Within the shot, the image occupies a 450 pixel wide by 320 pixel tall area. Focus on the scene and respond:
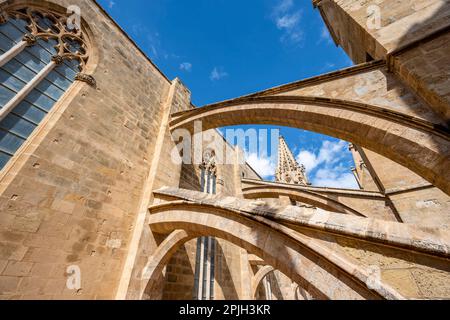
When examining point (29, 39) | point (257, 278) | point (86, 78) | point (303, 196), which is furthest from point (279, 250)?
point (303, 196)

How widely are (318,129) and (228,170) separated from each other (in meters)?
6.69

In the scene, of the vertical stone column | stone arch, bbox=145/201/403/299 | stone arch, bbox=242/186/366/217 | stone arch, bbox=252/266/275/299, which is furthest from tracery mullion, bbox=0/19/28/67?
stone arch, bbox=242/186/366/217

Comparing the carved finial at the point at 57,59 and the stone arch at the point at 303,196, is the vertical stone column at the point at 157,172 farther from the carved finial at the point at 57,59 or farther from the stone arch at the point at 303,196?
the stone arch at the point at 303,196

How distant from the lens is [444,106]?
7.34 ft

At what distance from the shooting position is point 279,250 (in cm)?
244

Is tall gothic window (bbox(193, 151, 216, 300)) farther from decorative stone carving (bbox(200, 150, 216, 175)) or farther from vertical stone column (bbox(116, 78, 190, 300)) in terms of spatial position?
vertical stone column (bbox(116, 78, 190, 300))

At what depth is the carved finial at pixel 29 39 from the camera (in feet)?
11.7

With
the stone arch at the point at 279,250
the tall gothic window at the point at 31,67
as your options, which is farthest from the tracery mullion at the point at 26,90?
the stone arch at the point at 279,250

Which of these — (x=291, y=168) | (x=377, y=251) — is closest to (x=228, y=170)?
(x=377, y=251)

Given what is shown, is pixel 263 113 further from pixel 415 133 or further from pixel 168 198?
pixel 168 198

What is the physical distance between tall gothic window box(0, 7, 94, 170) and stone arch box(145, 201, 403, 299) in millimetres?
2863
